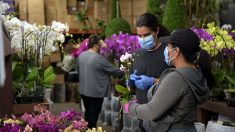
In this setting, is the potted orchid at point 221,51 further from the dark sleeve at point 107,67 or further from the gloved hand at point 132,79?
the dark sleeve at point 107,67

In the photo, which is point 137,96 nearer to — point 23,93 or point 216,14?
point 23,93

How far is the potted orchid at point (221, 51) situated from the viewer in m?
3.15

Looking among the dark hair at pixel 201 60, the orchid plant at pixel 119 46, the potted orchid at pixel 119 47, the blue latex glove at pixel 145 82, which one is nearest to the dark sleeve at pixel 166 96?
the dark hair at pixel 201 60

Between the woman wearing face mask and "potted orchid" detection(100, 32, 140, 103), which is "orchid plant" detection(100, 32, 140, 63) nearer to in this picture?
"potted orchid" detection(100, 32, 140, 103)

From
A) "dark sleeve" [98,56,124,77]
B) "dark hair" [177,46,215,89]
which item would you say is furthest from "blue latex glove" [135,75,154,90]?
"dark sleeve" [98,56,124,77]

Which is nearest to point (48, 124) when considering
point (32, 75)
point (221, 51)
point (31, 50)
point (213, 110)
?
point (32, 75)

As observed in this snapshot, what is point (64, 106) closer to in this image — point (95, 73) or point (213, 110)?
point (95, 73)

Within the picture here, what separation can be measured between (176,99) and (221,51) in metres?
1.59

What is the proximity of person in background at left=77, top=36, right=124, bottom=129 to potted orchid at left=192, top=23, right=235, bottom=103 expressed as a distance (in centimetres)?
150

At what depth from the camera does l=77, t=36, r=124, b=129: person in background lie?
4.66 meters

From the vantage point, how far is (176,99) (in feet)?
6.03

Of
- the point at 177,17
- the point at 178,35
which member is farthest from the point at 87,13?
the point at 178,35

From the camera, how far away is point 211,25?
3258 millimetres

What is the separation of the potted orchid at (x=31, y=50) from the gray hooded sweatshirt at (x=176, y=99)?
1.47 meters
